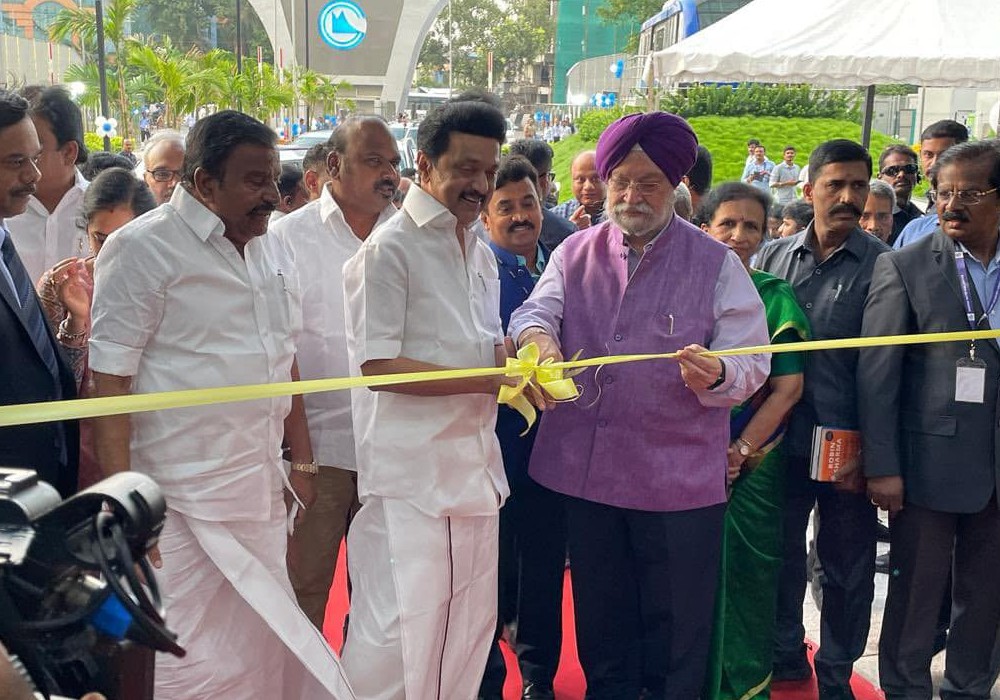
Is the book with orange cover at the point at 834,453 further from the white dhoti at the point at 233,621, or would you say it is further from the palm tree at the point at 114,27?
the palm tree at the point at 114,27

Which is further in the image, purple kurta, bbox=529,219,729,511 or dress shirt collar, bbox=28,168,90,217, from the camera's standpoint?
dress shirt collar, bbox=28,168,90,217

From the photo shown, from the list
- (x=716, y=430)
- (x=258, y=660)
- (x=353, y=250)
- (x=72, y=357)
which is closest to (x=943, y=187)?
(x=716, y=430)

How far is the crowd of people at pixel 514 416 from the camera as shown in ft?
9.07

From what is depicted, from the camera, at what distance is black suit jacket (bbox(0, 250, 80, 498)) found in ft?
8.45

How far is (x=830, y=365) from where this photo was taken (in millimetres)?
3617

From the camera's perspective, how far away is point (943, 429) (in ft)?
11.0

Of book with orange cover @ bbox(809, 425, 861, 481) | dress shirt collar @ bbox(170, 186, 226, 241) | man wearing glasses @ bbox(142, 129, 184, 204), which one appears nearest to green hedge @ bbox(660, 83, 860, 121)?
man wearing glasses @ bbox(142, 129, 184, 204)

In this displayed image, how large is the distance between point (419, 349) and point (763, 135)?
71.4 feet

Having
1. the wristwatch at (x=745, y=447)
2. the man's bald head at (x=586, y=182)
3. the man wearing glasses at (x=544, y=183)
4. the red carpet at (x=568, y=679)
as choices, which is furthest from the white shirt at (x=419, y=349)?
the man's bald head at (x=586, y=182)

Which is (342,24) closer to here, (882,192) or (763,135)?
(763,135)

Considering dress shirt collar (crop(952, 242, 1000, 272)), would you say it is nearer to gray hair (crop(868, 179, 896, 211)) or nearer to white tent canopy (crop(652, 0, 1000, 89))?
gray hair (crop(868, 179, 896, 211))

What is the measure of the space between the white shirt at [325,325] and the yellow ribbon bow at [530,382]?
84 cm

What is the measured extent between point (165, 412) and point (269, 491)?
14.3 inches

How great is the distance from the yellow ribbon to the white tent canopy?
440 cm
